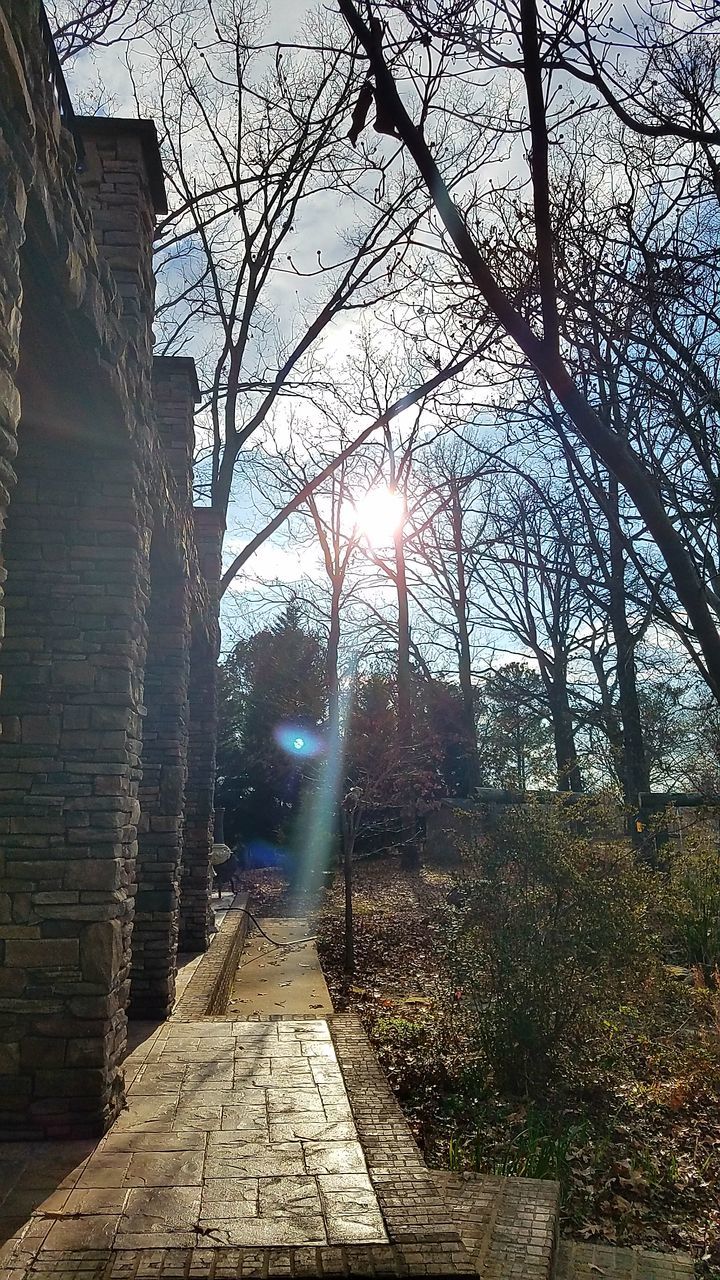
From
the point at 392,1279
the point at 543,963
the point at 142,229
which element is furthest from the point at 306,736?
the point at 392,1279

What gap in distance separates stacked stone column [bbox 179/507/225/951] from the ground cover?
5.25 feet

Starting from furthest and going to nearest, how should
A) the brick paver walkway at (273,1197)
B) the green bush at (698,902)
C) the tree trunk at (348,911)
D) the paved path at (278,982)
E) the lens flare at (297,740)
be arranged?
the lens flare at (297,740), the tree trunk at (348,911), the green bush at (698,902), the paved path at (278,982), the brick paver walkway at (273,1197)

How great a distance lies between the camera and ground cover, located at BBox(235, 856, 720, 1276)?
14.1ft

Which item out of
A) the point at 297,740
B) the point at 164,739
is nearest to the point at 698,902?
the point at 164,739

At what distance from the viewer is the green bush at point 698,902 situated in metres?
8.23

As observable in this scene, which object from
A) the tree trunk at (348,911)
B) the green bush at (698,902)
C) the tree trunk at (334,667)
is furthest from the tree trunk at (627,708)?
the tree trunk at (334,667)

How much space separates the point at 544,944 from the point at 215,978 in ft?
9.71

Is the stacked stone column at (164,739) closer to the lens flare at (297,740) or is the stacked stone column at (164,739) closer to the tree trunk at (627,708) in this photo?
the tree trunk at (627,708)

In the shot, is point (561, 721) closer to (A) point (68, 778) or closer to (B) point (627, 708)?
(B) point (627, 708)

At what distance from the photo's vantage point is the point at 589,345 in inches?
237

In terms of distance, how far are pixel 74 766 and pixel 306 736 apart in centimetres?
1643

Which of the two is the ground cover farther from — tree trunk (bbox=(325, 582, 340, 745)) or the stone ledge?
tree trunk (bbox=(325, 582, 340, 745))

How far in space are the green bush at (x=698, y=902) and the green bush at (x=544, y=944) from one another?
224cm

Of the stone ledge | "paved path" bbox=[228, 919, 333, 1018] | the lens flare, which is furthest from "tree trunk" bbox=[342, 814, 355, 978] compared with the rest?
the lens flare
